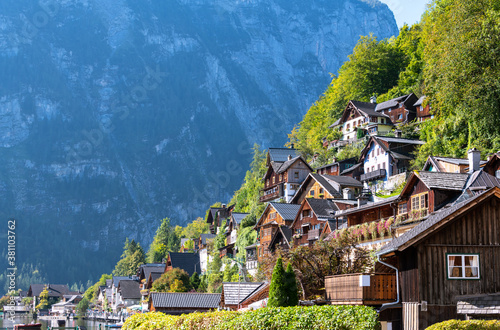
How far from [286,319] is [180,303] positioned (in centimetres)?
3927

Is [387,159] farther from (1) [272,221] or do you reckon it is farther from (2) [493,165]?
(2) [493,165]

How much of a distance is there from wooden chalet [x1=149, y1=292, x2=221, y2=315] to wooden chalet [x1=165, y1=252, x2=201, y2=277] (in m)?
39.3

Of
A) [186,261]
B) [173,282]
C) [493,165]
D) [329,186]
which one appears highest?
[329,186]

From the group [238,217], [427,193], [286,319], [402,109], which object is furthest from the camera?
[238,217]

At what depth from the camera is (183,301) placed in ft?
205

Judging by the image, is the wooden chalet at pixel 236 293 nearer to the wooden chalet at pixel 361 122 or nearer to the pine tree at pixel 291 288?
the pine tree at pixel 291 288

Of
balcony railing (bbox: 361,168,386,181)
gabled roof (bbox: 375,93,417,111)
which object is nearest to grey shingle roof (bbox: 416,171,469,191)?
balcony railing (bbox: 361,168,386,181)

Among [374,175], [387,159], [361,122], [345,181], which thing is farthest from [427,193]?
[361,122]

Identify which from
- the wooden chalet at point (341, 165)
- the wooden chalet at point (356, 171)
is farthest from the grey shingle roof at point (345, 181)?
the wooden chalet at point (341, 165)

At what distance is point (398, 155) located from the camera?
7475cm

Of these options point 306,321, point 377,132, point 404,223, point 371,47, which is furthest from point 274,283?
point 371,47

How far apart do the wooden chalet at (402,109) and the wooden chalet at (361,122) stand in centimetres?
97

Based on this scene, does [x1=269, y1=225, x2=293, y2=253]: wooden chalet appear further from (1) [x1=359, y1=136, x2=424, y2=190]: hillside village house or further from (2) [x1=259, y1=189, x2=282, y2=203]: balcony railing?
(2) [x1=259, y1=189, x2=282, y2=203]: balcony railing

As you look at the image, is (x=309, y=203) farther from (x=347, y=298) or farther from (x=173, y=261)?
(x=173, y=261)
